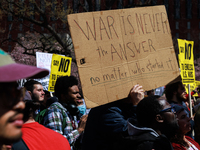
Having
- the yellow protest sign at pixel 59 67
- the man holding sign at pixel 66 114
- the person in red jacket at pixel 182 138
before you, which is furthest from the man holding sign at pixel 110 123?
the yellow protest sign at pixel 59 67

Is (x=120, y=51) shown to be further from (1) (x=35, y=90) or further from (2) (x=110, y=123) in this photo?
(1) (x=35, y=90)

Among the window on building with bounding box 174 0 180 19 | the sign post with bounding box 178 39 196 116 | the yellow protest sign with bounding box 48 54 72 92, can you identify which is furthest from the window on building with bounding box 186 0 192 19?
the yellow protest sign with bounding box 48 54 72 92

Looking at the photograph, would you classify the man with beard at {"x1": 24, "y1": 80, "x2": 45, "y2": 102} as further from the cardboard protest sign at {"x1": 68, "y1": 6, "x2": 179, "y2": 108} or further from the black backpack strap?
the black backpack strap

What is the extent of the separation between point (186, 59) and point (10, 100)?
5002 mm

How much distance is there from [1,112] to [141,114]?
1.47 metres

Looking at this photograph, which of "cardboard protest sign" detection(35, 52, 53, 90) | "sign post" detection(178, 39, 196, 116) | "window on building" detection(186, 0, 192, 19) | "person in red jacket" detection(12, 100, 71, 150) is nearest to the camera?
"person in red jacket" detection(12, 100, 71, 150)

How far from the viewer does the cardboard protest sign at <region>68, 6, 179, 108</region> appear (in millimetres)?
2262

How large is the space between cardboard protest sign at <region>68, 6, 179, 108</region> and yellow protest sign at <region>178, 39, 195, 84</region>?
8.94 ft

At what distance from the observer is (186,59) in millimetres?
5586

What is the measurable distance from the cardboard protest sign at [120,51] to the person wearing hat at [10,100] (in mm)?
1102

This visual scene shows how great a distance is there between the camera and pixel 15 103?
110 cm

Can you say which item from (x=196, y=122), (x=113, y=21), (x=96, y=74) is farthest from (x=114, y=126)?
(x=196, y=122)

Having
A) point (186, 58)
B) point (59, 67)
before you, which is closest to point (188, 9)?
point (186, 58)

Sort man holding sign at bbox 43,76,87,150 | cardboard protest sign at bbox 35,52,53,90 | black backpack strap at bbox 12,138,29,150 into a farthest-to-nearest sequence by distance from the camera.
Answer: cardboard protest sign at bbox 35,52,53,90 < man holding sign at bbox 43,76,87,150 < black backpack strap at bbox 12,138,29,150
